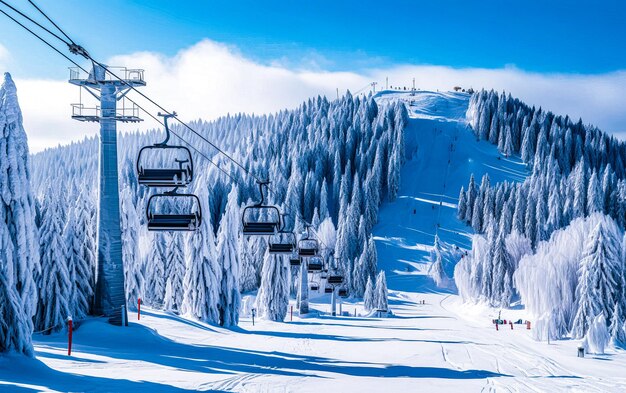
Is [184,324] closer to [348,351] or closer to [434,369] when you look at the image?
[348,351]

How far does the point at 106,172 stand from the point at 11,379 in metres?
12.7

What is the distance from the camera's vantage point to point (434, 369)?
77.6ft

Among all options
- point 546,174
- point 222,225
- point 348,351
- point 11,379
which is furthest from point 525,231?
point 11,379

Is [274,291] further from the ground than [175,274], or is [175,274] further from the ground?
[175,274]

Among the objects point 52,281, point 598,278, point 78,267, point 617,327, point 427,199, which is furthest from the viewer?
point 427,199

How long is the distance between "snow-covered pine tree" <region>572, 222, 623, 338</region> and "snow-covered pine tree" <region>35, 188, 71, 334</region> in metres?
32.4

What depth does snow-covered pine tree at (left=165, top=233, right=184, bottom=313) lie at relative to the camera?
49.3 meters

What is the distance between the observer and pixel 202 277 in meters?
38.0

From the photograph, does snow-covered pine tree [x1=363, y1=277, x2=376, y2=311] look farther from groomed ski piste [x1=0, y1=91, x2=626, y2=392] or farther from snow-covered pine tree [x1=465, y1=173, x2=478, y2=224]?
snow-covered pine tree [x1=465, y1=173, x2=478, y2=224]

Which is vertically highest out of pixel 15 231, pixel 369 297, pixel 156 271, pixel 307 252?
pixel 15 231

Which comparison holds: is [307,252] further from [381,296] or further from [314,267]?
[381,296]

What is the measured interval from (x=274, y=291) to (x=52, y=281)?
25.7m

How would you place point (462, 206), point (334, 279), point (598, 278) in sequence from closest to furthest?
point (598, 278) → point (334, 279) → point (462, 206)

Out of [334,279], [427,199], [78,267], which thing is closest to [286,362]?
[78,267]
